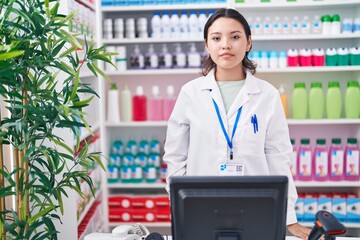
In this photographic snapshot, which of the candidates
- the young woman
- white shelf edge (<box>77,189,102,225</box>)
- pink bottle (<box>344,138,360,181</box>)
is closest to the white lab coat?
the young woman

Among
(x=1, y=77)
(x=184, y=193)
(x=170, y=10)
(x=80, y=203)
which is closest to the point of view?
(x=184, y=193)

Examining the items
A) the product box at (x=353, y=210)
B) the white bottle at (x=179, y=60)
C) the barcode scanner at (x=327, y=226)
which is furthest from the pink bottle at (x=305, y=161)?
the barcode scanner at (x=327, y=226)

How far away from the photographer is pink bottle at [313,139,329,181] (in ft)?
13.5

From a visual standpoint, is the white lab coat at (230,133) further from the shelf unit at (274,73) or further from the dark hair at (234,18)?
the shelf unit at (274,73)

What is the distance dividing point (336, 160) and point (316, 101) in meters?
0.53

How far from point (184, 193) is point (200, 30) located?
2.95 m

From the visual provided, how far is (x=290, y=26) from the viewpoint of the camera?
4113mm

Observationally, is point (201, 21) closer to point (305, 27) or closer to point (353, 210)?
point (305, 27)

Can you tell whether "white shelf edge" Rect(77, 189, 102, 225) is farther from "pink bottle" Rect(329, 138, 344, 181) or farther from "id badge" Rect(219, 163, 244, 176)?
"pink bottle" Rect(329, 138, 344, 181)

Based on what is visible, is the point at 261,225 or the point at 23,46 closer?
the point at 261,225

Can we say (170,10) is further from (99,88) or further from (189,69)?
(99,88)

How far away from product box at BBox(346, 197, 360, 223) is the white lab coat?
7.55 feet

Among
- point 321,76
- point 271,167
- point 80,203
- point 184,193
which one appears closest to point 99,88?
point 80,203

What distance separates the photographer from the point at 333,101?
409 cm
